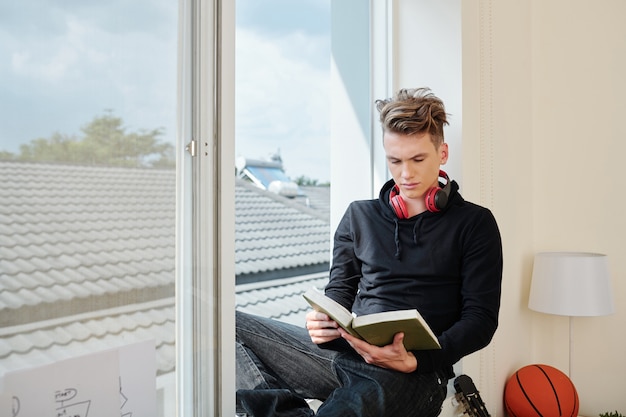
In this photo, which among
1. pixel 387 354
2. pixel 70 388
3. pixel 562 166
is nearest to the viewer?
pixel 70 388

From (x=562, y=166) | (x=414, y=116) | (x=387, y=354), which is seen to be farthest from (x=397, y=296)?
(x=562, y=166)

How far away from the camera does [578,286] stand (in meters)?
2.41

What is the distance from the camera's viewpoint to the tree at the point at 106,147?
3.46 ft

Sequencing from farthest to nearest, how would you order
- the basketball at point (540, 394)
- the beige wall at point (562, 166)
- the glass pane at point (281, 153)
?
the beige wall at point (562, 166)
the basketball at point (540, 394)
the glass pane at point (281, 153)

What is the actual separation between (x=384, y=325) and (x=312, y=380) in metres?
0.52

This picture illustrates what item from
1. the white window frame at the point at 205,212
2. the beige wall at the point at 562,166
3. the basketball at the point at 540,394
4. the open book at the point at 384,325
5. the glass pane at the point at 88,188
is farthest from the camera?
the beige wall at the point at 562,166

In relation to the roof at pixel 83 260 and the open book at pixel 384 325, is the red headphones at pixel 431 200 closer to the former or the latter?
the open book at pixel 384 325

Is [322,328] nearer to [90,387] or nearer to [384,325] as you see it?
[384,325]

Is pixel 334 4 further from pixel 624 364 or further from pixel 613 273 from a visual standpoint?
pixel 624 364

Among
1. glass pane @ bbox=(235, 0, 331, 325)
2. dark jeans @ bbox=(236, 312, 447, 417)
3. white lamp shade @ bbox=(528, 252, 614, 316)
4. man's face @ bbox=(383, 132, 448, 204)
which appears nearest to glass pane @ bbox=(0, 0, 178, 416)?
dark jeans @ bbox=(236, 312, 447, 417)

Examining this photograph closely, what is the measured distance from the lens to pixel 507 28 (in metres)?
2.50

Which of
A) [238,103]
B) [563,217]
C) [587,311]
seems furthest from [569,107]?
[238,103]

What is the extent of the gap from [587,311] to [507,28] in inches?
49.5

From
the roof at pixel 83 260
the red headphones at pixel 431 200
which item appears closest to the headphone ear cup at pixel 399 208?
the red headphones at pixel 431 200
